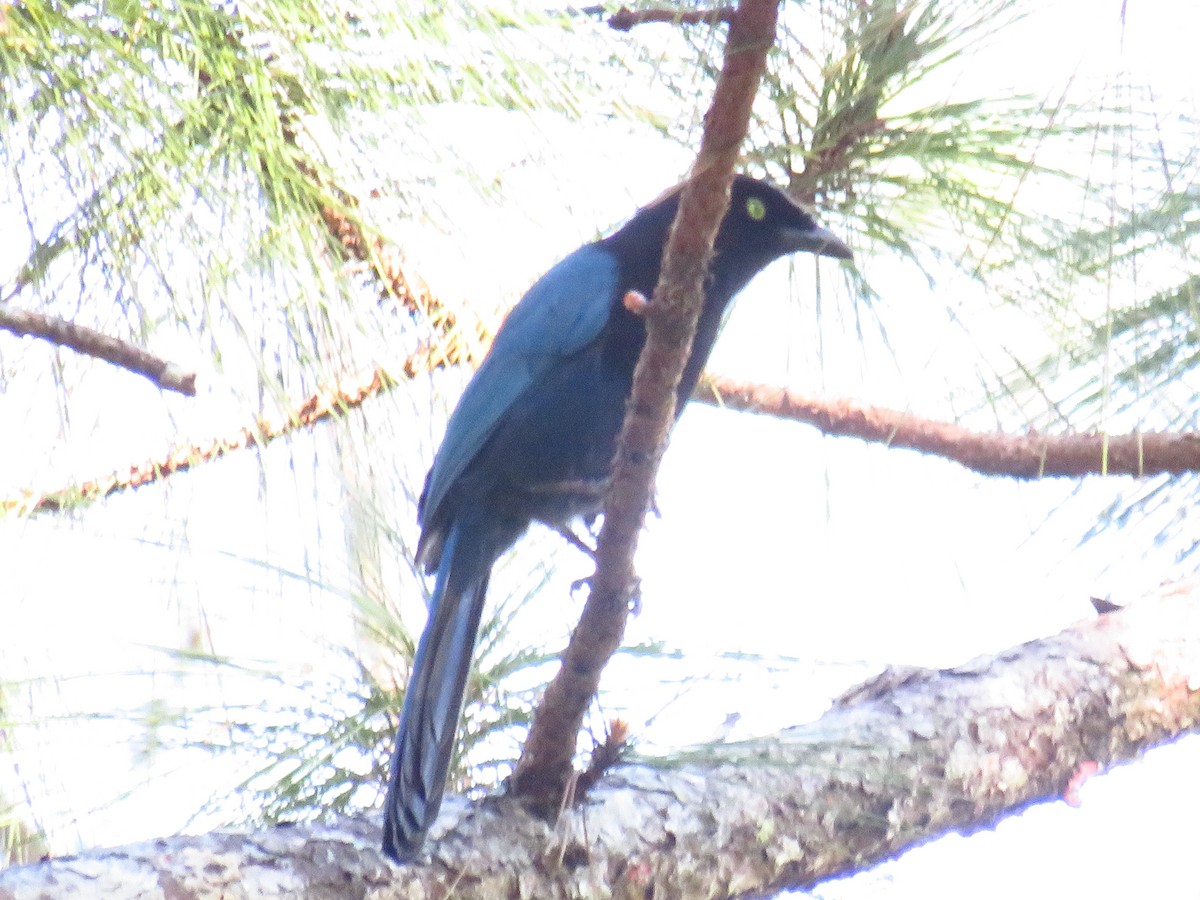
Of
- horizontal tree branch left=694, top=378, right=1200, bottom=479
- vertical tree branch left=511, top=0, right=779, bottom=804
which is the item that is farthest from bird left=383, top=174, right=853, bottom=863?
vertical tree branch left=511, top=0, right=779, bottom=804

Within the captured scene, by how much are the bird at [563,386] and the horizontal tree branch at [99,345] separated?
0.78 metres

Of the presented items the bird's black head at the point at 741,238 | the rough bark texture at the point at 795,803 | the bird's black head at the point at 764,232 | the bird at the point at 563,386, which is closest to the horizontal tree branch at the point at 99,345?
the rough bark texture at the point at 795,803

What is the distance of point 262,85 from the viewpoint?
195cm

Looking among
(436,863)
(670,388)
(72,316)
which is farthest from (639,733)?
(72,316)

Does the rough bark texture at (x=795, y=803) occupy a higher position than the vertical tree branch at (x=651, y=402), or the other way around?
the vertical tree branch at (x=651, y=402)

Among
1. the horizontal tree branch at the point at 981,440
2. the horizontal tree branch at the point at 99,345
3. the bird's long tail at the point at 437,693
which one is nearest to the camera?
the horizontal tree branch at the point at 99,345

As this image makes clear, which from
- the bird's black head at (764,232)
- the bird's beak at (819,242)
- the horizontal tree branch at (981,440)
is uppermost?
the bird's black head at (764,232)

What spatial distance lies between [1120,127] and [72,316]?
1.34 m

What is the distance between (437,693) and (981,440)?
95cm

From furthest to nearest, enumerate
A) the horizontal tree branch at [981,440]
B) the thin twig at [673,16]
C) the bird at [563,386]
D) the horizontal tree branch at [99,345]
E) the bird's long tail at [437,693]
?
the bird at [563,386] < the horizontal tree branch at [981,440] < the bird's long tail at [437,693] < the horizontal tree branch at [99,345] < the thin twig at [673,16]

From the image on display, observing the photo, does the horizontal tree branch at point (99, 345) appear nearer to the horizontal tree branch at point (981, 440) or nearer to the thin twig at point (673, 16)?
the thin twig at point (673, 16)

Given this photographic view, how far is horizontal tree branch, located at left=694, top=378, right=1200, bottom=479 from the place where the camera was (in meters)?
2.32

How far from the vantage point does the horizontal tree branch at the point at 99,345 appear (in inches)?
64.0

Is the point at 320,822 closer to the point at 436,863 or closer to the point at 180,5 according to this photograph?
the point at 436,863
